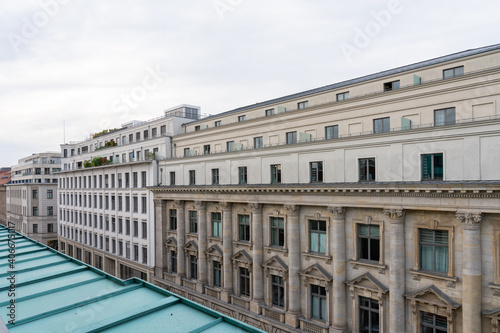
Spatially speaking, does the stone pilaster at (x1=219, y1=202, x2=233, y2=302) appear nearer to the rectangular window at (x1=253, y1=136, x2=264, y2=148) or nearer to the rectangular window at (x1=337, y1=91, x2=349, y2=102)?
the rectangular window at (x1=253, y1=136, x2=264, y2=148)

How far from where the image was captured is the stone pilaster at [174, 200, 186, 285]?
4278 cm

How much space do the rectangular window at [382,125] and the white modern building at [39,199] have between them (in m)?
86.3

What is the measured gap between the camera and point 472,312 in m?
21.0

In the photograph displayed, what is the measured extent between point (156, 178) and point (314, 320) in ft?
96.1

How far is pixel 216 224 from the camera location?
39.1 m

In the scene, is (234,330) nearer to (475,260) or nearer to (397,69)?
(475,260)

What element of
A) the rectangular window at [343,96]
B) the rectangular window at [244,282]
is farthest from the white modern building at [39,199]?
the rectangular window at [343,96]

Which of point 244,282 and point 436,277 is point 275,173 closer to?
point 244,282

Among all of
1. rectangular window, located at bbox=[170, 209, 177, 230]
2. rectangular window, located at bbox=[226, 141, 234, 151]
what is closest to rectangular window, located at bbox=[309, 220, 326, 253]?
rectangular window, located at bbox=[226, 141, 234, 151]

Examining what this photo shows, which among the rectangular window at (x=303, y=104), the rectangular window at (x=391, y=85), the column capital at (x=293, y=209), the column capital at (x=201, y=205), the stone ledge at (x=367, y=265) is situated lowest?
the stone ledge at (x=367, y=265)

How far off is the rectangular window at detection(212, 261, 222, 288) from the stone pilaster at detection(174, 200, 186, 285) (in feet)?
18.5

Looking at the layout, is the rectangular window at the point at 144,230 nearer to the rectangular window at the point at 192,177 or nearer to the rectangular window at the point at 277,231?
the rectangular window at the point at 192,177

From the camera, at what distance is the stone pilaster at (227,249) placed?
36.5 metres

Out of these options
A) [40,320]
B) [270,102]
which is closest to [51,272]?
[40,320]
